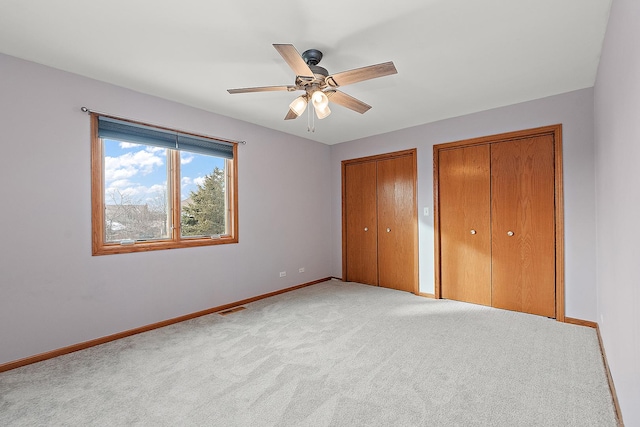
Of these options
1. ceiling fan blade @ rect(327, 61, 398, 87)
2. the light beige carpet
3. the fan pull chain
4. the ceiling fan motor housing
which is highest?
the fan pull chain

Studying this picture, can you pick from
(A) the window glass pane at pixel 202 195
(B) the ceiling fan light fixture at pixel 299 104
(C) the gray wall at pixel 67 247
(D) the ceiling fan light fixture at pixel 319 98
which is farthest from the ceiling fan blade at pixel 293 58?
(A) the window glass pane at pixel 202 195

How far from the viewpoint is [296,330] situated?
310 centimetres

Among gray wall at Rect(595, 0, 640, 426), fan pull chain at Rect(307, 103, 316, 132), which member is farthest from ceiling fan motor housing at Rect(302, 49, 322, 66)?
gray wall at Rect(595, 0, 640, 426)

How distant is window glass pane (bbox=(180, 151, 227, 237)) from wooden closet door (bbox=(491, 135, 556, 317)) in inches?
136

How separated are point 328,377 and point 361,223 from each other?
317 centimetres

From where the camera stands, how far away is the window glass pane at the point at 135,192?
301 cm

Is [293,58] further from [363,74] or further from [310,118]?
[310,118]

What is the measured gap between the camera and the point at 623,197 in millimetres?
1623

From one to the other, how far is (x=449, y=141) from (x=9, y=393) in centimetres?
490

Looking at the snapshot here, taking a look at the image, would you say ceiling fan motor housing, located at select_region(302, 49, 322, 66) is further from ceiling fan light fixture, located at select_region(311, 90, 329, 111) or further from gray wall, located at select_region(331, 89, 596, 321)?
gray wall, located at select_region(331, 89, 596, 321)

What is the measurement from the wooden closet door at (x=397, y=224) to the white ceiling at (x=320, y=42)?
150 cm

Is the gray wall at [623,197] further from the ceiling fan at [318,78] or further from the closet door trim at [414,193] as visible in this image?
the closet door trim at [414,193]

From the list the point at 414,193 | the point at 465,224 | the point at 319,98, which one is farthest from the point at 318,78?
the point at 465,224

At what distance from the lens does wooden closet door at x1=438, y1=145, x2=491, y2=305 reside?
3.81 meters
